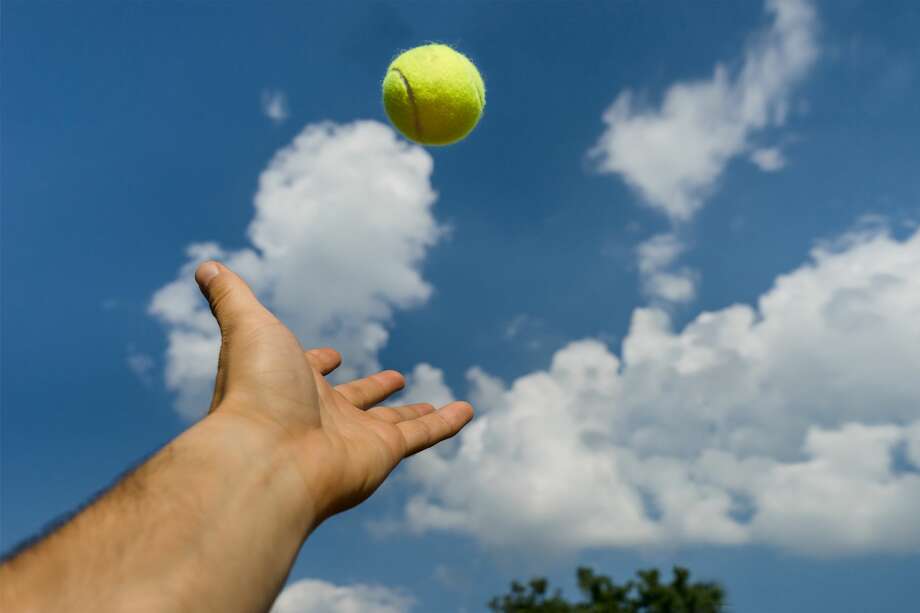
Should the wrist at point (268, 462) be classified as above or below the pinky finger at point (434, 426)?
below

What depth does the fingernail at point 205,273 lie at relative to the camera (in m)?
4.07

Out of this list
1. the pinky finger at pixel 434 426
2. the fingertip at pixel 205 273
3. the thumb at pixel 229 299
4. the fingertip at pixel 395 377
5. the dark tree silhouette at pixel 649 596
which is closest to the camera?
the thumb at pixel 229 299

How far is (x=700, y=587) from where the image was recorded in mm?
41500

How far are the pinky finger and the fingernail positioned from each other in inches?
52.5

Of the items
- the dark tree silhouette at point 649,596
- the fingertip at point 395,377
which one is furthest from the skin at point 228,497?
the dark tree silhouette at point 649,596

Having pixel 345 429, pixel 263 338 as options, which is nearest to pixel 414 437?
pixel 345 429

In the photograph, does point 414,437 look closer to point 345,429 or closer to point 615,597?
point 345,429

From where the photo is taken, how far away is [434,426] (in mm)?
4617

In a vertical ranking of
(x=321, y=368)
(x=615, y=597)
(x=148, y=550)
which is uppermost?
(x=615, y=597)

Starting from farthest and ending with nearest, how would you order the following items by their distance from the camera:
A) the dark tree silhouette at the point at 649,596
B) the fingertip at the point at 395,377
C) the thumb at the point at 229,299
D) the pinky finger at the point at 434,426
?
the dark tree silhouette at the point at 649,596, the fingertip at the point at 395,377, the pinky finger at the point at 434,426, the thumb at the point at 229,299

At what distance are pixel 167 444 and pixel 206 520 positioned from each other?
50 cm

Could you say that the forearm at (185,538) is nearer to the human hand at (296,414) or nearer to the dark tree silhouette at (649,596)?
the human hand at (296,414)

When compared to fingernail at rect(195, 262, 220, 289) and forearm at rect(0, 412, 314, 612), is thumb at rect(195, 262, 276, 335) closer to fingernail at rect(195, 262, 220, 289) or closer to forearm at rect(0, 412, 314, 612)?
fingernail at rect(195, 262, 220, 289)

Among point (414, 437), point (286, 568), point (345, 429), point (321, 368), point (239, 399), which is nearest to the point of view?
point (286, 568)
